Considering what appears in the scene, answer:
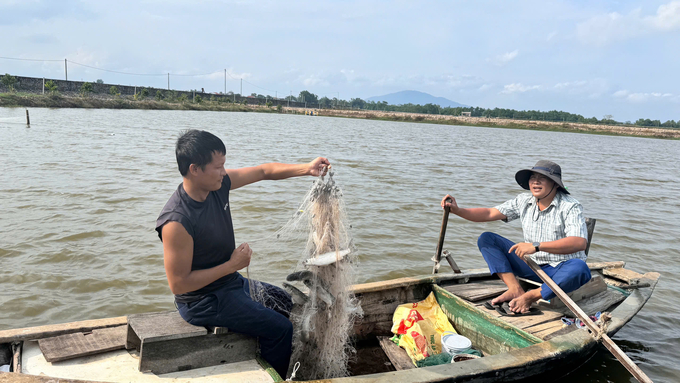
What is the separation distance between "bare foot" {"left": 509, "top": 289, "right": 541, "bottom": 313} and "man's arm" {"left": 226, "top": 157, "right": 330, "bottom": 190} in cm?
227

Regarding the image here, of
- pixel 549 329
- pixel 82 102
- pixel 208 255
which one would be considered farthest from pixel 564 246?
pixel 82 102

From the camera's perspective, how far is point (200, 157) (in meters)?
2.53

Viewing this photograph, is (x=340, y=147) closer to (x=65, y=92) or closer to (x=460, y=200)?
(x=460, y=200)

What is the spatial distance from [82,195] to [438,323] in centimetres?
827

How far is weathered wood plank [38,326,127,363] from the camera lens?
109 inches

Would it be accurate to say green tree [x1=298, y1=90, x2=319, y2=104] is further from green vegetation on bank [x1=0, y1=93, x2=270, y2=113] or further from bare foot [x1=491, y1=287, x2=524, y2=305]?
bare foot [x1=491, y1=287, x2=524, y2=305]

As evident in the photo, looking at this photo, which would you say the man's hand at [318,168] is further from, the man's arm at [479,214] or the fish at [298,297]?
the man's arm at [479,214]

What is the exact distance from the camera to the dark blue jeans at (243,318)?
2.77m

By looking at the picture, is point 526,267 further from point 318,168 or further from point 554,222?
point 318,168

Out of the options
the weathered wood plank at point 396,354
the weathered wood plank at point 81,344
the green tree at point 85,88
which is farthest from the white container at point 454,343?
the green tree at point 85,88

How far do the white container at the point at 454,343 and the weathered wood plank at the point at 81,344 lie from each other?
2.50 metres

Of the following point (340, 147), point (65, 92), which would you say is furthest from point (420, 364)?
point (65, 92)

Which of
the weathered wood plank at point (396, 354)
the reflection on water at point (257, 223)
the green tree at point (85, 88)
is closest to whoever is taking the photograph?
the weathered wood plank at point (396, 354)

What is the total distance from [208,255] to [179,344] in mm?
568
